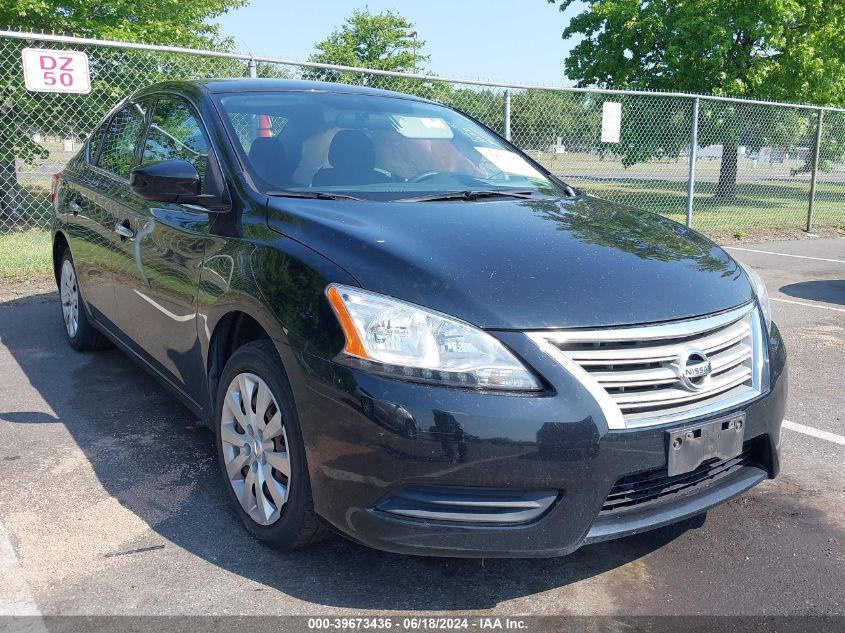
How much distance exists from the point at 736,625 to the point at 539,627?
609 millimetres

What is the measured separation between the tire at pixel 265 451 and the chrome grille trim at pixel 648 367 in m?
0.86

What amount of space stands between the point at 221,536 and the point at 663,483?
5.16ft

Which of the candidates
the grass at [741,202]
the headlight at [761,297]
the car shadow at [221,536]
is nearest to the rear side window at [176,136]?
the car shadow at [221,536]

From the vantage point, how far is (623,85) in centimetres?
2145

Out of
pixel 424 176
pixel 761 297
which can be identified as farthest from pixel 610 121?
pixel 761 297

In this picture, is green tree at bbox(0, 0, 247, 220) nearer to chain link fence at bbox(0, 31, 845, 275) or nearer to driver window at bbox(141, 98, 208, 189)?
chain link fence at bbox(0, 31, 845, 275)

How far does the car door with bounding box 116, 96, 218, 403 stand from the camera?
10.4ft

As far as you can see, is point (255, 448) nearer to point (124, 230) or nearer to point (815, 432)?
point (124, 230)

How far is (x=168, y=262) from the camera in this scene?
335cm

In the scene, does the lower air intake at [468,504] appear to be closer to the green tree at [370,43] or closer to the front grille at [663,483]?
the front grille at [663,483]

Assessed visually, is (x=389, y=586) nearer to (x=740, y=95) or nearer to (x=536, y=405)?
(x=536, y=405)

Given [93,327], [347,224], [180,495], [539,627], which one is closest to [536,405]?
[539,627]

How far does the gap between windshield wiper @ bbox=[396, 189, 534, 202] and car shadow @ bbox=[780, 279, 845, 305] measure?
527 centimetres

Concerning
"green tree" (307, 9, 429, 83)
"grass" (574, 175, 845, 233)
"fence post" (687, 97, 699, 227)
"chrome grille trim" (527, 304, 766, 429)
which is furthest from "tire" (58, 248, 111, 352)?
"green tree" (307, 9, 429, 83)
